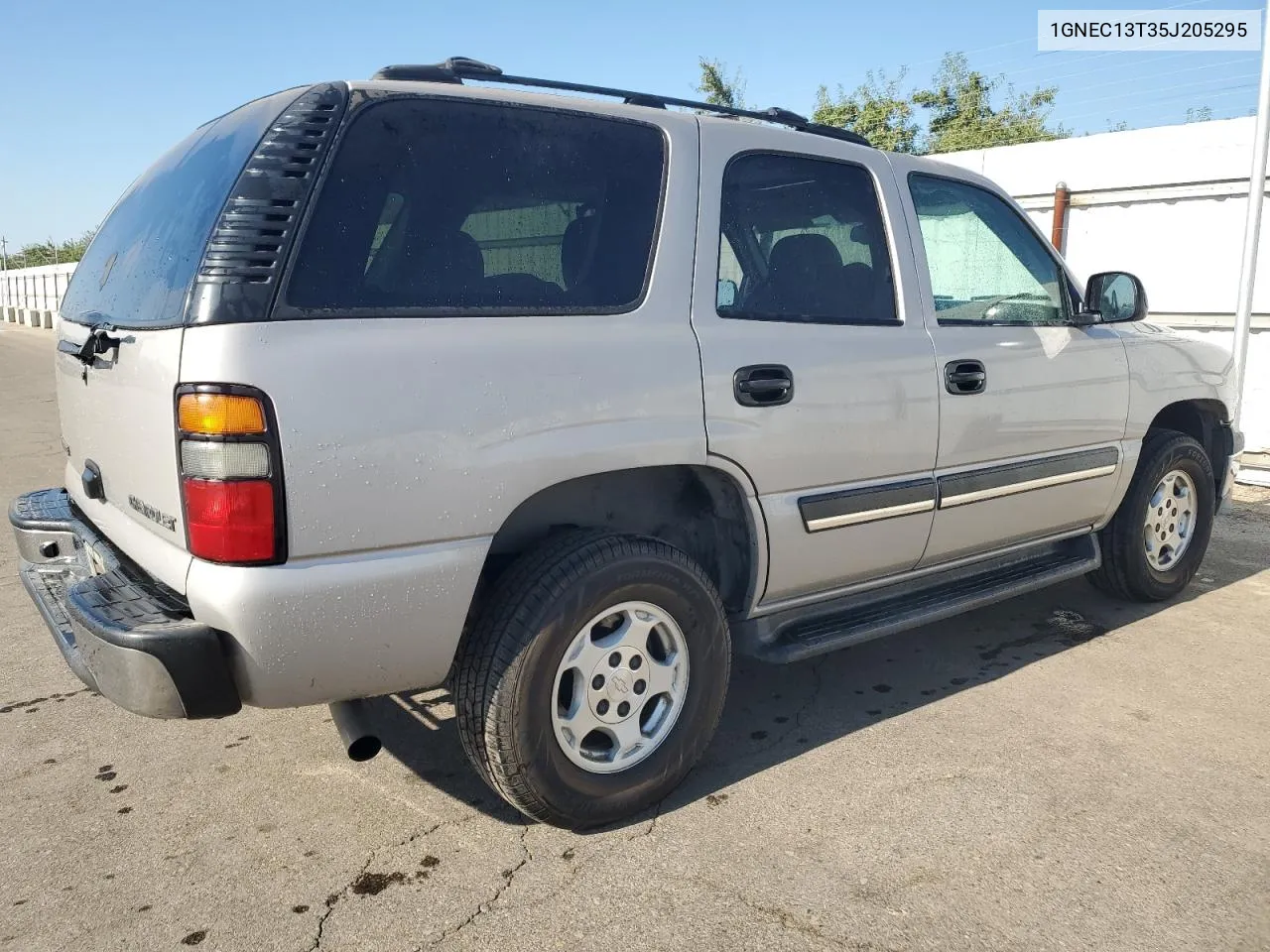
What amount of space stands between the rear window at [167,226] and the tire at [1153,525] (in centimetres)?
383

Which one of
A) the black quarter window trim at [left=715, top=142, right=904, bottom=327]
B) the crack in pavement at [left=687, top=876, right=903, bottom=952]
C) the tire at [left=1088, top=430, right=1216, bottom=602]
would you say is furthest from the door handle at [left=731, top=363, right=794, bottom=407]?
the tire at [left=1088, top=430, right=1216, bottom=602]

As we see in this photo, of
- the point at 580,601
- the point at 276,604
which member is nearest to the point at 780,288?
the point at 580,601

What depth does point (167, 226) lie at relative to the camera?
2.63 m

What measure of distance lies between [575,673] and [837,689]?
145 cm

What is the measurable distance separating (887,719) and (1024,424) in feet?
3.98

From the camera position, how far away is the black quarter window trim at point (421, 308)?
2.21 meters

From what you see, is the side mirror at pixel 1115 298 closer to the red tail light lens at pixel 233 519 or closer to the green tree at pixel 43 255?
the red tail light lens at pixel 233 519

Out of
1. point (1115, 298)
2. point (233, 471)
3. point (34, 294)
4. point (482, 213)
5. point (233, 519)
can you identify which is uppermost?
point (34, 294)

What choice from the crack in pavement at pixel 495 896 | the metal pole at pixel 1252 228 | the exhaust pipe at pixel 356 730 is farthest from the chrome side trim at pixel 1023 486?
the metal pole at pixel 1252 228

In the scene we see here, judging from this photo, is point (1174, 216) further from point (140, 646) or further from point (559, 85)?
point (140, 646)

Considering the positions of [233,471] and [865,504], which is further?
[865,504]

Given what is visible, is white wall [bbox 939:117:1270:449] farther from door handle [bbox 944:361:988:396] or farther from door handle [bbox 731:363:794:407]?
door handle [bbox 731:363:794:407]

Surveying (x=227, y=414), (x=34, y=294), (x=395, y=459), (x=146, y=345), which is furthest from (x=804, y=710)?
(x=34, y=294)

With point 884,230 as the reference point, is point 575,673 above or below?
below
